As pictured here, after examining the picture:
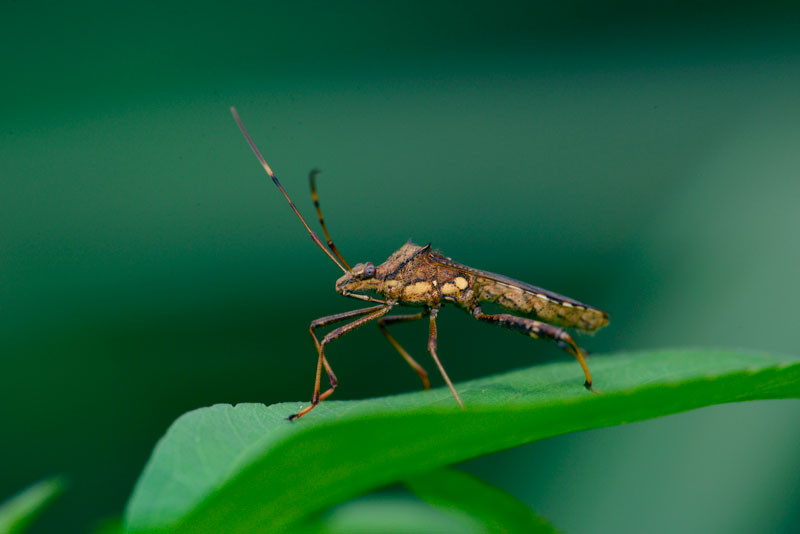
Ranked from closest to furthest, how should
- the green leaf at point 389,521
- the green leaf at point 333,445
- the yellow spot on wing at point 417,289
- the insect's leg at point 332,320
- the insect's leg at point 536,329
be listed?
the green leaf at point 333,445 → the green leaf at point 389,521 → the insect's leg at point 536,329 → the insect's leg at point 332,320 → the yellow spot on wing at point 417,289

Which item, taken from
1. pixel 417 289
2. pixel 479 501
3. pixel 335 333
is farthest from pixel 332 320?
pixel 479 501

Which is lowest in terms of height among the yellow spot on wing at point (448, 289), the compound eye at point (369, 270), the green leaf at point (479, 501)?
the green leaf at point (479, 501)

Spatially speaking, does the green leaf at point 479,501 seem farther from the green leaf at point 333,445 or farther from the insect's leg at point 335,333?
the insect's leg at point 335,333

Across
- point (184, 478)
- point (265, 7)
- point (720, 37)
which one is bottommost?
point (184, 478)

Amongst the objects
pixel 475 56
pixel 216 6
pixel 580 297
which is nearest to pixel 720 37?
pixel 475 56

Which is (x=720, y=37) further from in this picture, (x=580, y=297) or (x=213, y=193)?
(x=213, y=193)

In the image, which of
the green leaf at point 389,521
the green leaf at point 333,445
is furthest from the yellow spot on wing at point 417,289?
the green leaf at point 333,445
